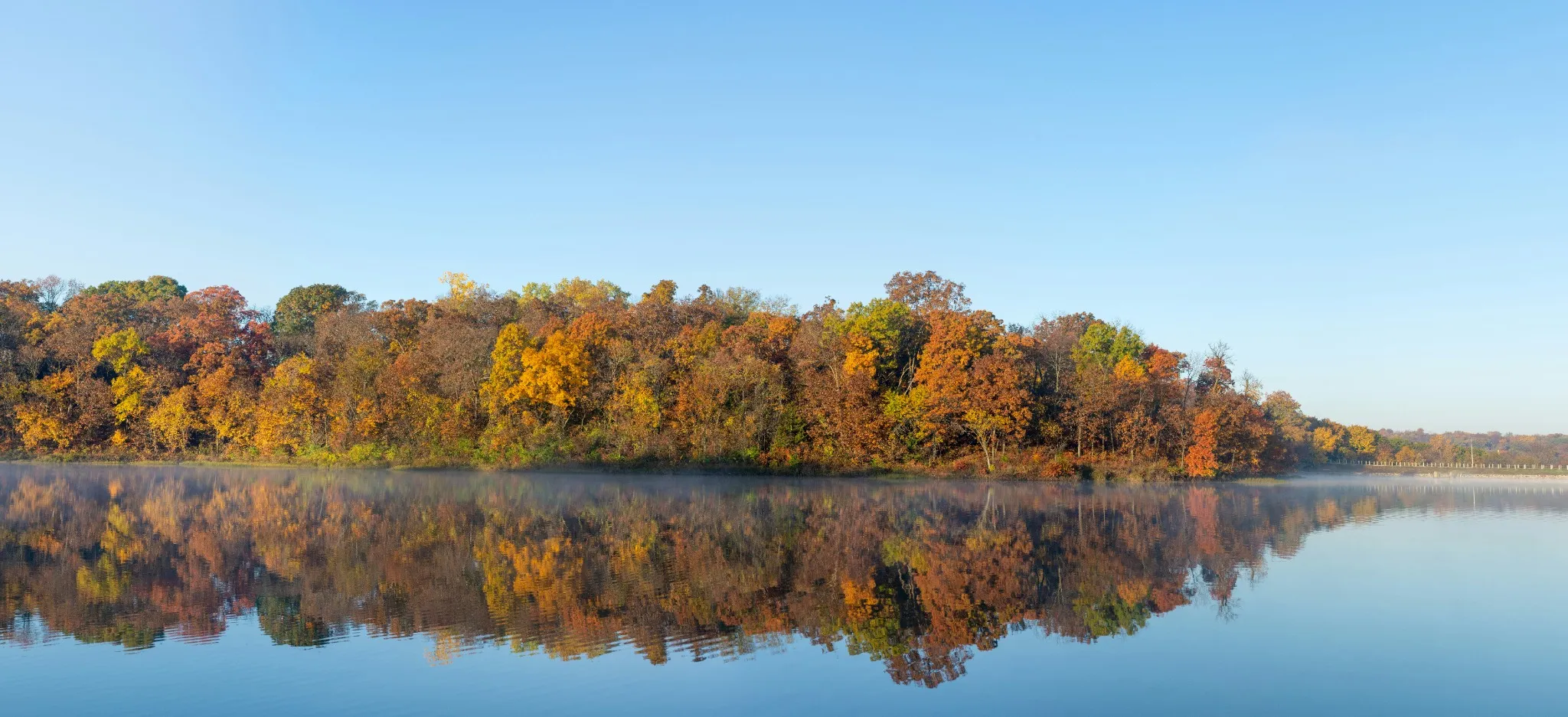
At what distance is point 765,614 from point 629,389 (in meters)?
40.2

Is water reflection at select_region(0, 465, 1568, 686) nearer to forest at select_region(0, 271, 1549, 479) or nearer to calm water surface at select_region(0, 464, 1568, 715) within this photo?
calm water surface at select_region(0, 464, 1568, 715)

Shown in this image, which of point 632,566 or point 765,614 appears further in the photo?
point 632,566

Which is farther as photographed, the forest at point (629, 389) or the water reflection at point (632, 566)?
the forest at point (629, 389)

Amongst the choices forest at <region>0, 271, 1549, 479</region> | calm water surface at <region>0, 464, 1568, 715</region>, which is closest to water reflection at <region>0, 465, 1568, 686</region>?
calm water surface at <region>0, 464, 1568, 715</region>

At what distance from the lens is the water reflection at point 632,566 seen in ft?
43.7

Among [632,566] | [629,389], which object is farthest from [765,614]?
[629,389]

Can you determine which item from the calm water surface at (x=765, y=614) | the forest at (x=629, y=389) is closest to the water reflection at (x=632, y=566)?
the calm water surface at (x=765, y=614)

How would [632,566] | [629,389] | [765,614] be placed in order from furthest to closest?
[629,389], [632,566], [765,614]

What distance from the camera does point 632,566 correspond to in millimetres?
18766

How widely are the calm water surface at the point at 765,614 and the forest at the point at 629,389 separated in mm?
21897

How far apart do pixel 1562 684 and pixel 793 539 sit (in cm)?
1502

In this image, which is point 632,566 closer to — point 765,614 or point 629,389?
point 765,614

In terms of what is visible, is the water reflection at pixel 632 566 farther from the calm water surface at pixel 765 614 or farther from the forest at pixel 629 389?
the forest at pixel 629 389

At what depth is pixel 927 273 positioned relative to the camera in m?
65.7
